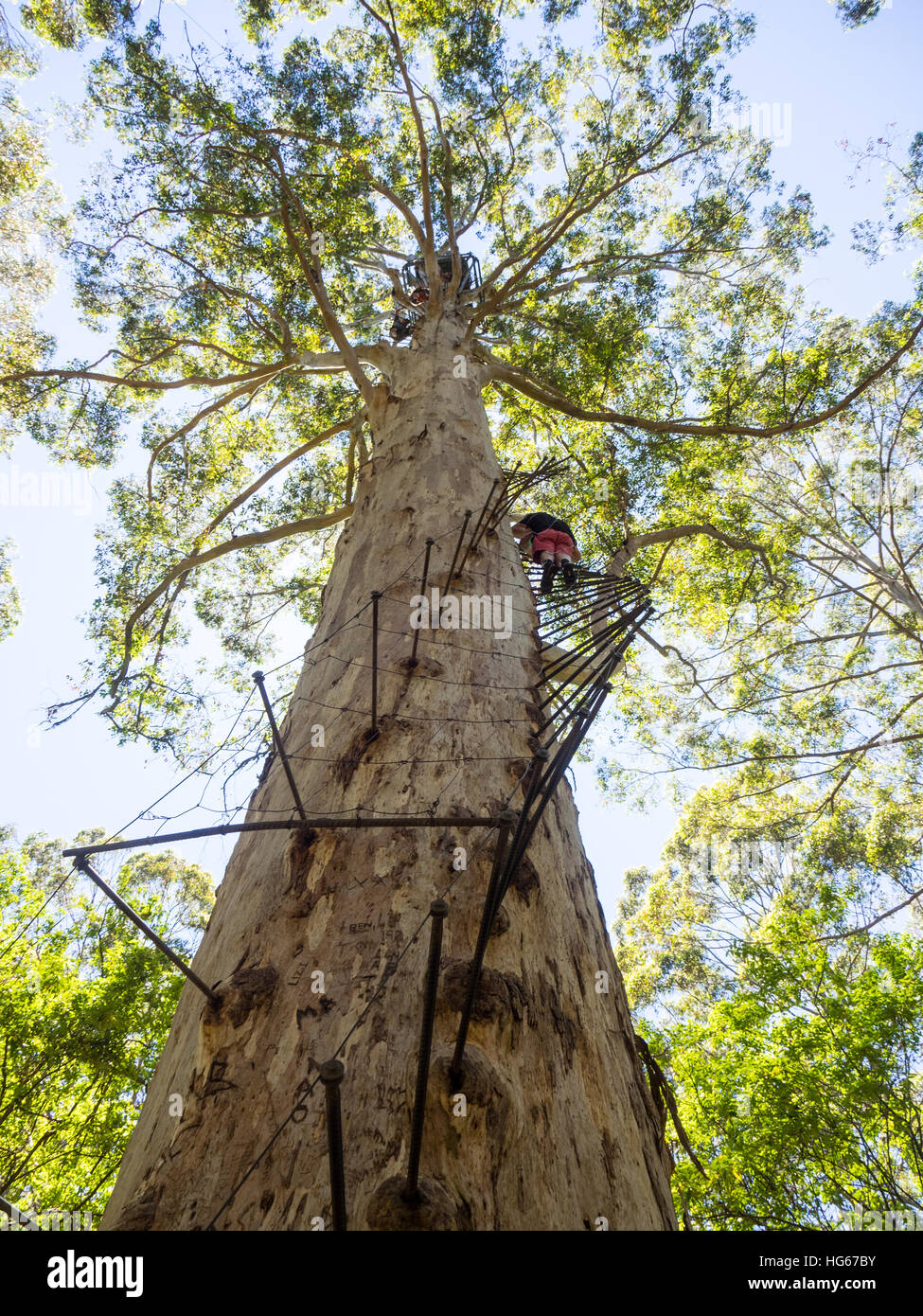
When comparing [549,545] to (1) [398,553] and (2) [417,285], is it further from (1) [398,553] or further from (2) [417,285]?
(2) [417,285]

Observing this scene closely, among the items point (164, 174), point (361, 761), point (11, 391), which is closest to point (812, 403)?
point (164, 174)

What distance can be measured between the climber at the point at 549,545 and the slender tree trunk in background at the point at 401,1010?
7.04 feet

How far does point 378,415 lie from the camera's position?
4594 millimetres

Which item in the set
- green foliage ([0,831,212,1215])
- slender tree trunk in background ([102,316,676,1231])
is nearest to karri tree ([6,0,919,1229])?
slender tree trunk in background ([102,316,676,1231])

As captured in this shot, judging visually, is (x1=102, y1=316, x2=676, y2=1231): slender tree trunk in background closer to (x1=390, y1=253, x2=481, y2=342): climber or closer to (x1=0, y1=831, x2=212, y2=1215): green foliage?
(x1=0, y1=831, x2=212, y2=1215): green foliage

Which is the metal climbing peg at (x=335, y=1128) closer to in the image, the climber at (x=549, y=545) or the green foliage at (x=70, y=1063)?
the climber at (x=549, y=545)

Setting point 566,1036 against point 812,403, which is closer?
point 566,1036

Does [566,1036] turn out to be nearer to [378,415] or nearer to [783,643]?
[378,415]

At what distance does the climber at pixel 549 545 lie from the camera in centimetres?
454

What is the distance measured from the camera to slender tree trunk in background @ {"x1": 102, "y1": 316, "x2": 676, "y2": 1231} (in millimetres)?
1149
